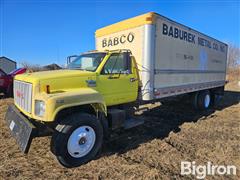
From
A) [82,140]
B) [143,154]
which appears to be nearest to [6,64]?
[82,140]

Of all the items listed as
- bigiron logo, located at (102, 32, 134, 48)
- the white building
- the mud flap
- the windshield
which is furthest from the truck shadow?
the white building

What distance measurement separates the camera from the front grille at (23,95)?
388cm

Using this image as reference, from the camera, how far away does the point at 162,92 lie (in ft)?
19.7

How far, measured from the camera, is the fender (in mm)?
3473

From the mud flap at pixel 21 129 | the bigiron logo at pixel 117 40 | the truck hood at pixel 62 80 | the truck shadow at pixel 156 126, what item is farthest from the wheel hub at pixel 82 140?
the bigiron logo at pixel 117 40

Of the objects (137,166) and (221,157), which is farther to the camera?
(221,157)

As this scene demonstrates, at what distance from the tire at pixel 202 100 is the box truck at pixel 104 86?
4.42 ft

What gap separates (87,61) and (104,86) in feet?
3.02

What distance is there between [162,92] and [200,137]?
5.27 ft

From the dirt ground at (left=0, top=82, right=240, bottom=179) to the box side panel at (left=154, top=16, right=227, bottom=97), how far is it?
4.66 feet

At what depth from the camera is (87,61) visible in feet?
16.7

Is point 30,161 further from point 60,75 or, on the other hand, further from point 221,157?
point 221,157

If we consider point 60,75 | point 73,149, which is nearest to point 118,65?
point 60,75

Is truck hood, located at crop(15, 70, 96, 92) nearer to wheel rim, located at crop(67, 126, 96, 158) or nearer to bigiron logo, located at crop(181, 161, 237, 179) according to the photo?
wheel rim, located at crop(67, 126, 96, 158)
